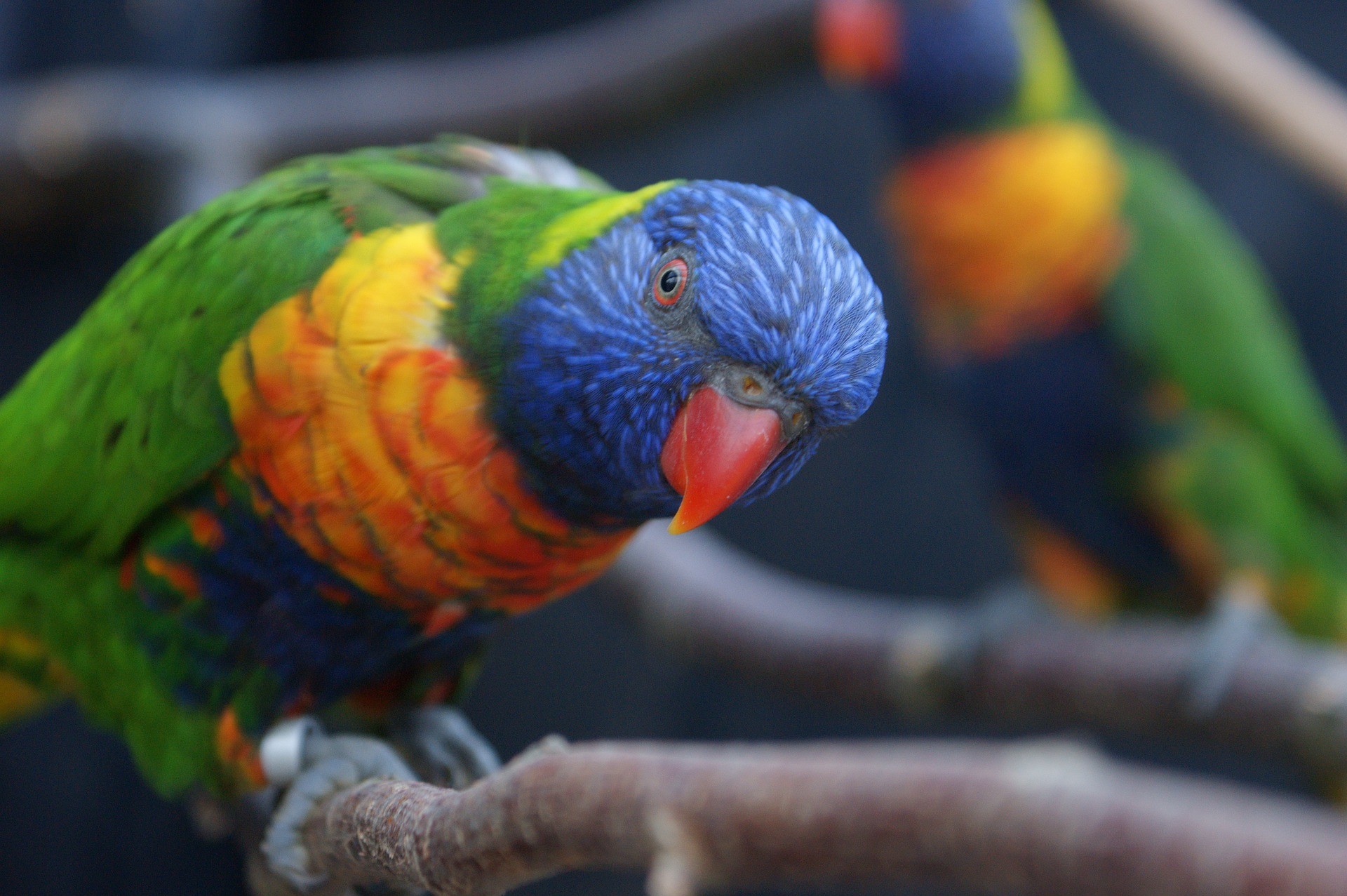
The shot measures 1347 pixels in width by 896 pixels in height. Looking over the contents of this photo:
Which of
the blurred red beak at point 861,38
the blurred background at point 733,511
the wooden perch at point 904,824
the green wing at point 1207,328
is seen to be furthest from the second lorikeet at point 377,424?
the blurred background at point 733,511

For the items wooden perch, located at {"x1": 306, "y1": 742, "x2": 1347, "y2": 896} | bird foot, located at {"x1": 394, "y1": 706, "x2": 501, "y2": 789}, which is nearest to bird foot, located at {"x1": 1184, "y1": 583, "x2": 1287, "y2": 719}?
bird foot, located at {"x1": 394, "y1": 706, "x2": 501, "y2": 789}

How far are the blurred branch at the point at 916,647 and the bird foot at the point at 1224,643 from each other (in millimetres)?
18

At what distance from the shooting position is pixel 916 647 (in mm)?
2391

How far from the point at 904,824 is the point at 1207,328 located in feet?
6.66

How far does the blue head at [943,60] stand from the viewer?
2.52 meters

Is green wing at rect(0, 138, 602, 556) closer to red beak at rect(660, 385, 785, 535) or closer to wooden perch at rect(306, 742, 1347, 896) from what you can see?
red beak at rect(660, 385, 785, 535)

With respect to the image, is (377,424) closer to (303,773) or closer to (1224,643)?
(303,773)

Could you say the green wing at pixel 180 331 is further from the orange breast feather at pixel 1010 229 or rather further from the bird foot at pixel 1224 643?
the bird foot at pixel 1224 643

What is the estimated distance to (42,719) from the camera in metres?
3.37

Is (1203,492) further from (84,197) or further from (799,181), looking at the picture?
(84,197)

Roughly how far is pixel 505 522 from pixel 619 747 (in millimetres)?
429

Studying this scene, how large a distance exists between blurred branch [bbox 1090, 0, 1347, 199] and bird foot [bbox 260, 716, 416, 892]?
1.96 meters

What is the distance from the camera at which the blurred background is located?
326 cm

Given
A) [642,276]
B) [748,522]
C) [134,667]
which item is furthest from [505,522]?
[748,522]
